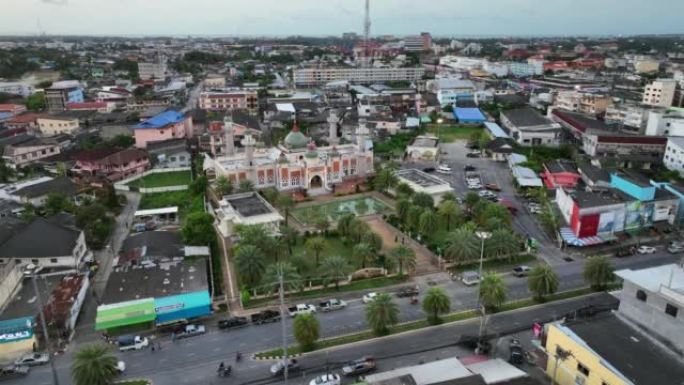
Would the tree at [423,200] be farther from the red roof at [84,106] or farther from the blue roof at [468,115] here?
the red roof at [84,106]

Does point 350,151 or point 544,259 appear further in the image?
point 350,151

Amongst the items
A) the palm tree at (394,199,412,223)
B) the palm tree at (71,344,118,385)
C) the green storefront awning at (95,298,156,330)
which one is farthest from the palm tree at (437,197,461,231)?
the palm tree at (71,344,118,385)

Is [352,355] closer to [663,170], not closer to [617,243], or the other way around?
[617,243]

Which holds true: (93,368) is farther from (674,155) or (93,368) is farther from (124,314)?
(674,155)

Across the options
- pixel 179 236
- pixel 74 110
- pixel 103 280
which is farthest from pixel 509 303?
pixel 74 110

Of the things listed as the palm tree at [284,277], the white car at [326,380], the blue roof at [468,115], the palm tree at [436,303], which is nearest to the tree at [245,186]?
the palm tree at [284,277]

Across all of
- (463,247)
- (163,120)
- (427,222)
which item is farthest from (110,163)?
(463,247)

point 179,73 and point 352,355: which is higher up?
point 179,73
